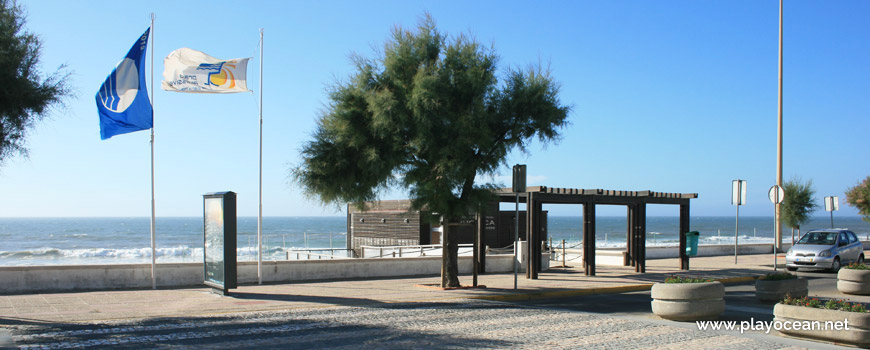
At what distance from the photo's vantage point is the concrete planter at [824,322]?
8.45 meters

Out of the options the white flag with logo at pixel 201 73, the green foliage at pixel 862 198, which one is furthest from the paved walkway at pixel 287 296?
the green foliage at pixel 862 198

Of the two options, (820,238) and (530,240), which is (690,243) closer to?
(820,238)

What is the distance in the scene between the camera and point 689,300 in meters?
10.5

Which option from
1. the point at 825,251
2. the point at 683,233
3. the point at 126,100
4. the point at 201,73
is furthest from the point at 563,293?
the point at 825,251

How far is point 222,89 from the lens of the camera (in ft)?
50.6

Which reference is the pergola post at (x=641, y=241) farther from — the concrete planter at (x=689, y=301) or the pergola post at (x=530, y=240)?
the concrete planter at (x=689, y=301)

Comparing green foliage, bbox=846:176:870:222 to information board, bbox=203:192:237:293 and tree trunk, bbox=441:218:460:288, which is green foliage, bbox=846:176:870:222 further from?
information board, bbox=203:192:237:293

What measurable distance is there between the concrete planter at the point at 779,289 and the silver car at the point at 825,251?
9.41 metres

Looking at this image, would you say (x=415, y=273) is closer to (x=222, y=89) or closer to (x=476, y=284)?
(x=476, y=284)

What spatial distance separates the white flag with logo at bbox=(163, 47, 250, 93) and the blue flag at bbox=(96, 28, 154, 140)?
26.7 inches

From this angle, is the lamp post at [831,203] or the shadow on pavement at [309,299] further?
the lamp post at [831,203]

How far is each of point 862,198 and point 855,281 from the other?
863 inches

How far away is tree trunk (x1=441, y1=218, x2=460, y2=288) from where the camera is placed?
15.2 m

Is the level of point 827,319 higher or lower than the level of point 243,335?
higher
